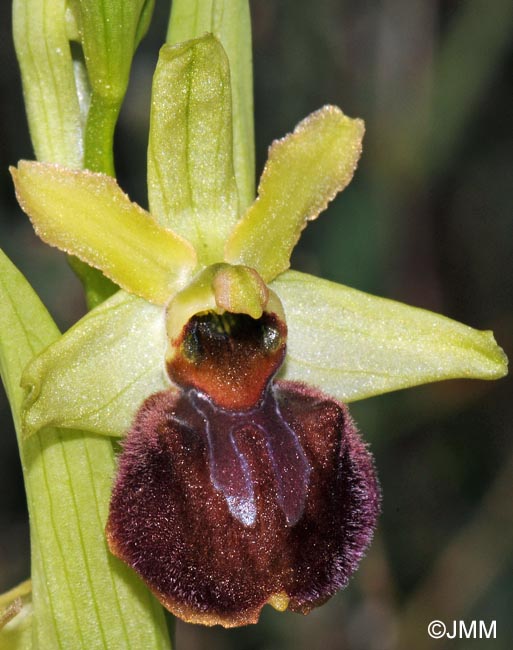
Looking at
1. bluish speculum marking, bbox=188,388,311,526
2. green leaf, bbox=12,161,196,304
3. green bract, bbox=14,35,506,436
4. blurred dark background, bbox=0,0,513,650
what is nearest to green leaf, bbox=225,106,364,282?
green bract, bbox=14,35,506,436

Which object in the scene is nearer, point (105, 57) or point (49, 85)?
point (105, 57)

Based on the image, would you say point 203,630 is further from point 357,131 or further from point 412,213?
point 357,131

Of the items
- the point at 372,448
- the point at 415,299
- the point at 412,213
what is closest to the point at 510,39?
the point at 412,213

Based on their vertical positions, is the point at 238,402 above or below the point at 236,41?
below

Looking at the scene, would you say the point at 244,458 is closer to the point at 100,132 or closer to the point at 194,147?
the point at 194,147

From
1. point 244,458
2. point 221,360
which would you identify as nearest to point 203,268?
point 221,360

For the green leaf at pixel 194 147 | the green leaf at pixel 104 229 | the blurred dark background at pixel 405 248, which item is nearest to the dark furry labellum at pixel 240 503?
the green leaf at pixel 104 229

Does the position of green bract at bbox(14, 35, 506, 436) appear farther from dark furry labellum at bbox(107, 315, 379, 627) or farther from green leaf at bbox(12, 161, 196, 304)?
dark furry labellum at bbox(107, 315, 379, 627)
